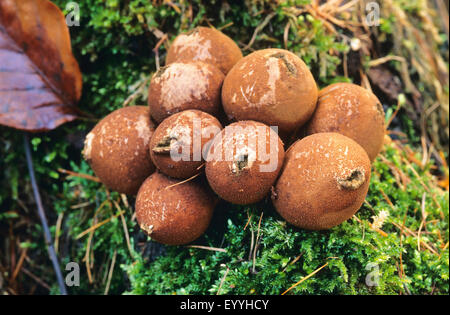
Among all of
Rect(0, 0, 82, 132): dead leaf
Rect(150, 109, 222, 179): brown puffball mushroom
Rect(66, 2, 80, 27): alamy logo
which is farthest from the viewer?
Rect(66, 2, 80, 27): alamy logo

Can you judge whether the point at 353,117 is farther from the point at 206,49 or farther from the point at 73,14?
the point at 73,14

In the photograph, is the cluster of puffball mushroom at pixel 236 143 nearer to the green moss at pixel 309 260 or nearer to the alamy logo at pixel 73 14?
the green moss at pixel 309 260

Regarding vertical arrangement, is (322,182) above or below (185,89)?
below

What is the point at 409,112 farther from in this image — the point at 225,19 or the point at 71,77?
the point at 71,77

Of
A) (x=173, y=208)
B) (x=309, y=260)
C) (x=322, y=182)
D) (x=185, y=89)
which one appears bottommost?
(x=309, y=260)

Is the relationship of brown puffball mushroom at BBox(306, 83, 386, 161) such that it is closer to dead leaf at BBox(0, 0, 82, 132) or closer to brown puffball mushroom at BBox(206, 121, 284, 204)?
brown puffball mushroom at BBox(206, 121, 284, 204)

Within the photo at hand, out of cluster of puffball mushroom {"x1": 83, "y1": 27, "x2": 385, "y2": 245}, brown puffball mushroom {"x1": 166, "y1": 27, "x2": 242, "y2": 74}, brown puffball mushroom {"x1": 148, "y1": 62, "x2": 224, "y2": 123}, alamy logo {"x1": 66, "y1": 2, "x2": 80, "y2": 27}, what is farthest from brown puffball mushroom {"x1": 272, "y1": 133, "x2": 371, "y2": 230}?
alamy logo {"x1": 66, "y1": 2, "x2": 80, "y2": 27}

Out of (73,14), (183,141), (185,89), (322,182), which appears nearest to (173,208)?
(183,141)
